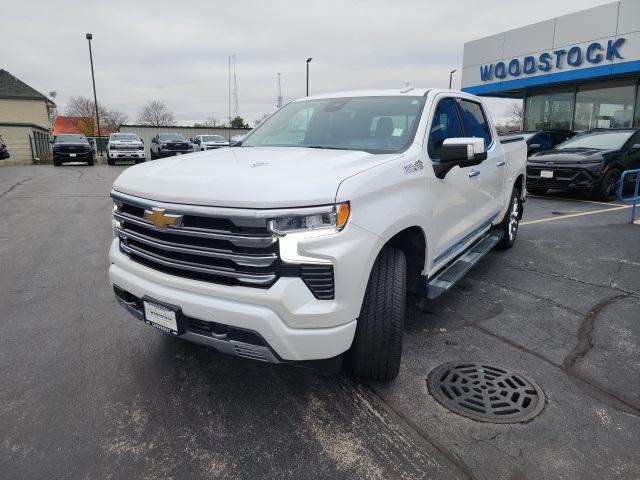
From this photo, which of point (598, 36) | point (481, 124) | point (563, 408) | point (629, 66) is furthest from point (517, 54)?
point (563, 408)

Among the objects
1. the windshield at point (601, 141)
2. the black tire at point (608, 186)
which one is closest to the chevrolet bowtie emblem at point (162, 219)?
the black tire at point (608, 186)

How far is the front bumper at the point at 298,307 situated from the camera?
2.31 meters

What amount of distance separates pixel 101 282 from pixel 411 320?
3.31 metres

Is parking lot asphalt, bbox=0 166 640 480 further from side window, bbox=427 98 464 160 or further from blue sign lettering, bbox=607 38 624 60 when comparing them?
blue sign lettering, bbox=607 38 624 60

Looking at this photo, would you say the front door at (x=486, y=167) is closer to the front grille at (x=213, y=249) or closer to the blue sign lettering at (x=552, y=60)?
the front grille at (x=213, y=249)

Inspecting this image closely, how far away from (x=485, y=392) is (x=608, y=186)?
9479 millimetres

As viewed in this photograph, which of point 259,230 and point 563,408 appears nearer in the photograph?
point 259,230

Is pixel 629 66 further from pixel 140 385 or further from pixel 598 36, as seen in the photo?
pixel 140 385

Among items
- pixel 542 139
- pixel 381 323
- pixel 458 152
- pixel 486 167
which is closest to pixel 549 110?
pixel 542 139

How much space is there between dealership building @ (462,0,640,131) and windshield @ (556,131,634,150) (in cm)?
587

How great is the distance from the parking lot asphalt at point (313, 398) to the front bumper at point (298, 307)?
0.52 metres

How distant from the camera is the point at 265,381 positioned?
307 centimetres

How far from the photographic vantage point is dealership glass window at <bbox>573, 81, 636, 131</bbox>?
1675 centimetres

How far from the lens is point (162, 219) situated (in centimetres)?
257
